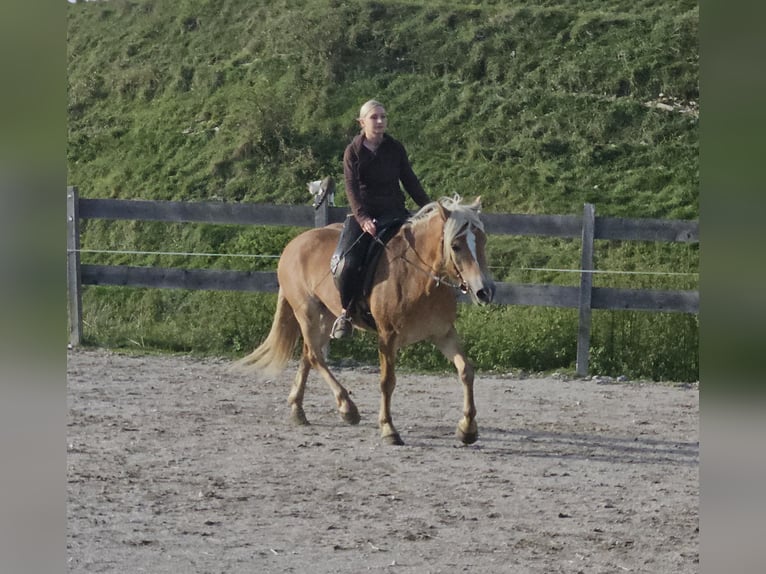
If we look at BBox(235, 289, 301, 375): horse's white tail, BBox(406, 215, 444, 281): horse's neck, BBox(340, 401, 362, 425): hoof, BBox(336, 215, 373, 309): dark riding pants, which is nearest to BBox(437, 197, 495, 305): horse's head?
BBox(406, 215, 444, 281): horse's neck

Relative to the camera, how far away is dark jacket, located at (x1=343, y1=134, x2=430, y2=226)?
6293 millimetres

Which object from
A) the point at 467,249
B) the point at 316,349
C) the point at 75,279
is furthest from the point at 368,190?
the point at 75,279

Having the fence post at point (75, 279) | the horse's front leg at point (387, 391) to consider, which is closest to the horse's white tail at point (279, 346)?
the horse's front leg at point (387, 391)

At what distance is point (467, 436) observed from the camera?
621cm

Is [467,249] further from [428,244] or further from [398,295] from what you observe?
[398,295]

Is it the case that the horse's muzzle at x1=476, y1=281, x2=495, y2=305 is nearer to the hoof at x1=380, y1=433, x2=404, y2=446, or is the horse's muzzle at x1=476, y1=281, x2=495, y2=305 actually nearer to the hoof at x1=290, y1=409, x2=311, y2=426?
the hoof at x1=380, y1=433, x2=404, y2=446

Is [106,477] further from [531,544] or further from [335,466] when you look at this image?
[531,544]

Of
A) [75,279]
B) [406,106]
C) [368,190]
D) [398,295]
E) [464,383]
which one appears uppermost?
[406,106]

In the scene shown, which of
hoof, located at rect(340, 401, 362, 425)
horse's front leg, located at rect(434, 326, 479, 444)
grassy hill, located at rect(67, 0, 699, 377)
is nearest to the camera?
horse's front leg, located at rect(434, 326, 479, 444)

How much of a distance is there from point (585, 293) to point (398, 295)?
3177 millimetres

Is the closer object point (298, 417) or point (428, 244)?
point (428, 244)

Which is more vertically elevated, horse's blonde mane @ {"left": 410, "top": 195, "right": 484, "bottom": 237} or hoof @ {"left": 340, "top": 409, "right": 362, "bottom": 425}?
horse's blonde mane @ {"left": 410, "top": 195, "right": 484, "bottom": 237}

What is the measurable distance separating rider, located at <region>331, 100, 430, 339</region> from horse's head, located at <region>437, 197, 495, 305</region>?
1.83ft
